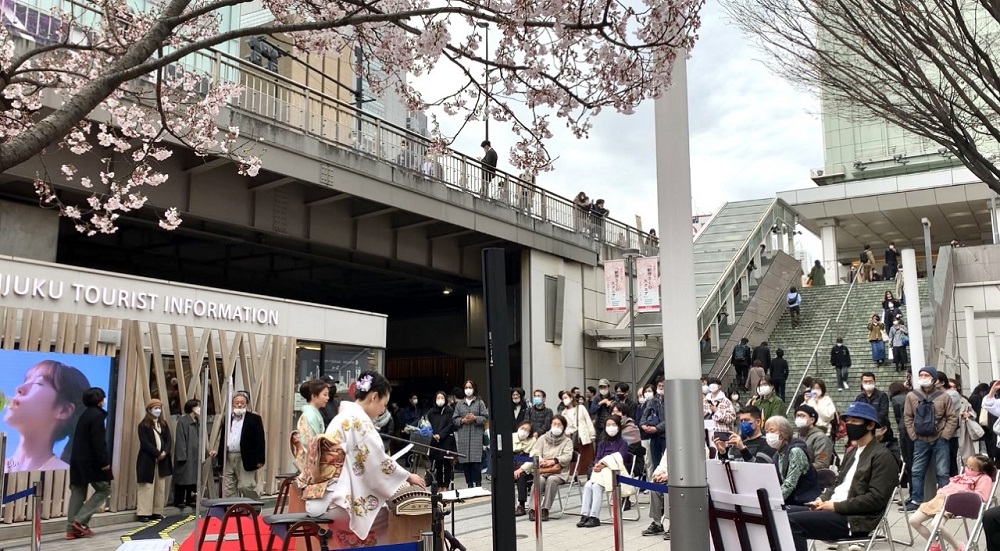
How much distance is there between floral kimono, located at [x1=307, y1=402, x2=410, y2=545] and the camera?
5.13 m

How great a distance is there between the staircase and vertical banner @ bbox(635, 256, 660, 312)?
387 centimetres

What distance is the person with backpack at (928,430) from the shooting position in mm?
9602

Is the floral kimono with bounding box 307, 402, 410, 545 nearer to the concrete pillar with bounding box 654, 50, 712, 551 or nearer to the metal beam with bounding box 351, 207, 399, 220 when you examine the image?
the concrete pillar with bounding box 654, 50, 712, 551

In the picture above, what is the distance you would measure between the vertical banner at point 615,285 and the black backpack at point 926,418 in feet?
40.4

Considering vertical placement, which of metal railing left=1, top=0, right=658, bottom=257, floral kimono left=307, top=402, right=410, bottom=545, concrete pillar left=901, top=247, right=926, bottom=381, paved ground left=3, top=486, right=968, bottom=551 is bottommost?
paved ground left=3, top=486, right=968, bottom=551

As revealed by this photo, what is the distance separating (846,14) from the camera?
24.9 ft

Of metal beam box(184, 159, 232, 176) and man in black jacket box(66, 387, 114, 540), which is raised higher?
metal beam box(184, 159, 232, 176)

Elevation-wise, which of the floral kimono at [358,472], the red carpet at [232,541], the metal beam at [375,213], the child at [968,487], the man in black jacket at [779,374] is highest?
the metal beam at [375,213]

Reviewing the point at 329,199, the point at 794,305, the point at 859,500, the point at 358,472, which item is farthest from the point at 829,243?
the point at 358,472

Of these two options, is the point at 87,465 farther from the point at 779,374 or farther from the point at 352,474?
the point at 779,374

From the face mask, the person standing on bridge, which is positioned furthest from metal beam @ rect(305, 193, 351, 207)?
the face mask

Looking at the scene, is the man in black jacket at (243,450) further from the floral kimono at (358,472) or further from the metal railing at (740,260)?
the metal railing at (740,260)

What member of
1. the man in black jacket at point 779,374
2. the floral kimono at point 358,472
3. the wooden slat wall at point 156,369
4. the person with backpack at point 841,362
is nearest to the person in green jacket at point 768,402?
the man in black jacket at point 779,374

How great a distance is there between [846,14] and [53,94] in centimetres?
1012
